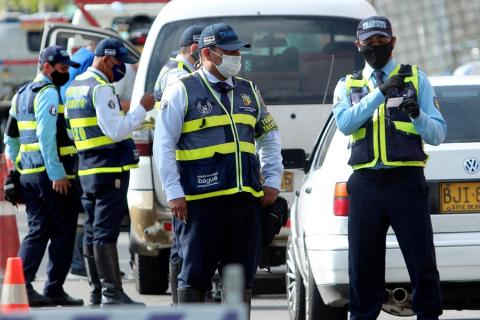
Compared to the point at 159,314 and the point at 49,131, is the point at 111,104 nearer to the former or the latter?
the point at 49,131

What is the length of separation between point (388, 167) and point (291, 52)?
3.55 m

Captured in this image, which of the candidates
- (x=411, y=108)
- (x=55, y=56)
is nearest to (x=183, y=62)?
(x=55, y=56)

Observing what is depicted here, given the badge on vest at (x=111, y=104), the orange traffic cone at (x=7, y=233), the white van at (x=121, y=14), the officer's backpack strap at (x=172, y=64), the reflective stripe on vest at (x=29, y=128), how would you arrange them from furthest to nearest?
the white van at (x=121, y=14) < the orange traffic cone at (x=7, y=233) < the reflective stripe on vest at (x=29, y=128) < the badge on vest at (x=111, y=104) < the officer's backpack strap at (x=172, y=64)

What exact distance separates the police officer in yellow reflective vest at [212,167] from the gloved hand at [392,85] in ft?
2.25

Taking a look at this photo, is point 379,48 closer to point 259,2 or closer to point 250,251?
point 250,251

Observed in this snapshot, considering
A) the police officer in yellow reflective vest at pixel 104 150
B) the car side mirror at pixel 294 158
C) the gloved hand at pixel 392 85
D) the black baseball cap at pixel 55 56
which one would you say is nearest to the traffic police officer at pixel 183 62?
the police officer in yellow reflective vest at pixel 104 150

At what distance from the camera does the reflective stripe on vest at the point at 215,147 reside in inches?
292

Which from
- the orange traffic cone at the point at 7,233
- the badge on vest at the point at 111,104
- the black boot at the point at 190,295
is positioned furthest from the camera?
the orange traffic cone at the point at 7,233

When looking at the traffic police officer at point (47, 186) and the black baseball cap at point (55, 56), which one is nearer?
the traffic police officer at point (47, 186)

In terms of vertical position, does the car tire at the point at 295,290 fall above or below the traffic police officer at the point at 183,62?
below

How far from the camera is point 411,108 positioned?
24.1 ft

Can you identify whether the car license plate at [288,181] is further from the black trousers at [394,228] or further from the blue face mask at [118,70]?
the black trousers at [394,228]

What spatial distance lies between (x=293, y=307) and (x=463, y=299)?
1.23 m

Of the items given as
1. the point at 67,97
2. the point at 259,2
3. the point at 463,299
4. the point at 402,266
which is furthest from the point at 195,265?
the point at 259,2
